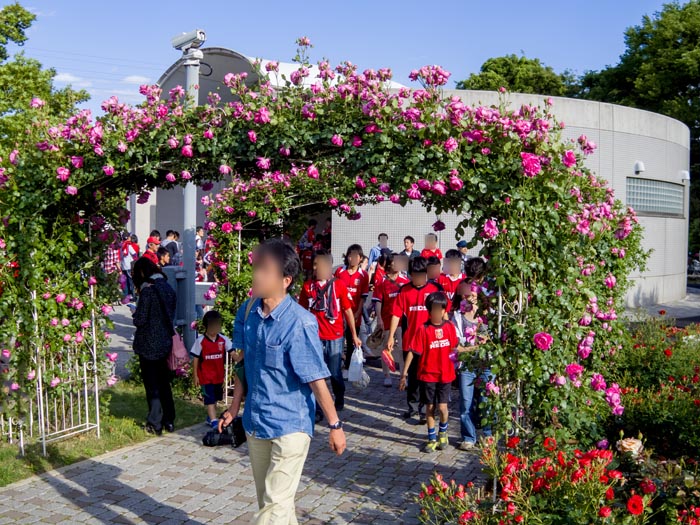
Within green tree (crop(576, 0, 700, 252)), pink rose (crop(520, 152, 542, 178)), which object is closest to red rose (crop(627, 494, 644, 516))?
pink rose (crop(520, 152, 542, 178))

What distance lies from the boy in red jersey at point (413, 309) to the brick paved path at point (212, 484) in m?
0.81

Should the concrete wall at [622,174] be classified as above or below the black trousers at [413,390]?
above

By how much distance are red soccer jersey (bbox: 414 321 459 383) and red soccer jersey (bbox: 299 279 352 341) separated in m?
1.37

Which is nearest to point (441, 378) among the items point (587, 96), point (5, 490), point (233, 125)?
point (233, 125)

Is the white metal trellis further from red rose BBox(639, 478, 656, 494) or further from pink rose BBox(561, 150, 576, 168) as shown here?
red rose BBox(639, 478, 656, 494)

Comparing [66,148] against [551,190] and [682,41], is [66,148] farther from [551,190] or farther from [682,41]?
[682,41]

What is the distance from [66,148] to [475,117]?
3680mm

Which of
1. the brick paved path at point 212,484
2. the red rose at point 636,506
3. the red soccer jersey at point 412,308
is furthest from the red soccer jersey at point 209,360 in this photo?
the red rose at point 636,506

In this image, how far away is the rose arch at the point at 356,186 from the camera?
5.14m

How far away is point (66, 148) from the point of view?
6434 millimetres

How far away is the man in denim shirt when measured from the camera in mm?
3980

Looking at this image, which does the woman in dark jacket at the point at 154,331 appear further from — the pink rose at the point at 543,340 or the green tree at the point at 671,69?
the green tree at the point at 671,69

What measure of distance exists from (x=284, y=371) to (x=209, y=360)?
3.79 meters

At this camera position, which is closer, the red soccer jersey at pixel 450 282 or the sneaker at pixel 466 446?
the sneaker at pixel 466 446
